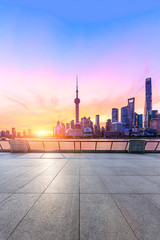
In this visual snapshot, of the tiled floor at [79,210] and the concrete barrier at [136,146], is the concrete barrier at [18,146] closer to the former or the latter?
the tiled floor at [79,210]

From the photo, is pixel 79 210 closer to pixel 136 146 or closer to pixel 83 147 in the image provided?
pixel 136 146

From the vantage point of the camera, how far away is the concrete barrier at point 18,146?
1394cm

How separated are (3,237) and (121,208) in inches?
124

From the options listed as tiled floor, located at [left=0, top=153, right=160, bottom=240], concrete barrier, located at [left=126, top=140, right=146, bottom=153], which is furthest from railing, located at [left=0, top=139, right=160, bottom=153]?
tiled floor, located at [left=0, top=153, right=160, bottom=240]

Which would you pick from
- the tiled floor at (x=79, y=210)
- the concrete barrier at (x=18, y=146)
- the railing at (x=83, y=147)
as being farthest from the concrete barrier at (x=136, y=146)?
the concrete barrier at (x=18, y=146)

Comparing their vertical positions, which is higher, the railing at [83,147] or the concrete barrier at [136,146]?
the concrete barrier at [136,146]

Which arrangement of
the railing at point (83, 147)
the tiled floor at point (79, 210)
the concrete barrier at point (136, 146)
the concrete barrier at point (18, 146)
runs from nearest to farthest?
the tiled floor at point (79, 210) < the concrete barrier at point (136, 146) < the railing at point (83, 147) < the concrete barrier at point (18, 146)

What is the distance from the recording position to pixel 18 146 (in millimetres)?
13984

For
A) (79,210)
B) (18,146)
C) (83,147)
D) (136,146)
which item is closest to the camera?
(79,210)

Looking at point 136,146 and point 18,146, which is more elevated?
point 136,146

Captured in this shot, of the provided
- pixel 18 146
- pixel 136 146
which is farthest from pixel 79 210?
pixel 18 146

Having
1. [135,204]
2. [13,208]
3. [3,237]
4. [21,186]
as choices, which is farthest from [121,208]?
[21,186]

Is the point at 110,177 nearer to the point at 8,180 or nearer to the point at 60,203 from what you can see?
the point at 60,203

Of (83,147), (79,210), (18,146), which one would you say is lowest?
(83,147)
